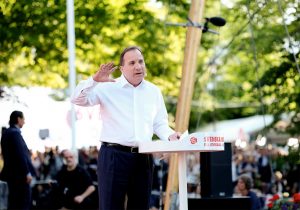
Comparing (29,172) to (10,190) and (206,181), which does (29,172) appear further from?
(206,181)

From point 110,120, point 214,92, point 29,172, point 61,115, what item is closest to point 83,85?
point 110,120

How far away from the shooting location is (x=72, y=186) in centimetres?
1409

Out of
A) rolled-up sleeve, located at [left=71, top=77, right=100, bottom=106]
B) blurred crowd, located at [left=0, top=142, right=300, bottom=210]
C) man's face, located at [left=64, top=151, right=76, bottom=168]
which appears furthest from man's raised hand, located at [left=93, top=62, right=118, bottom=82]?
blurred crowd, located at [left=0, top=142, right=300, bottom=210]

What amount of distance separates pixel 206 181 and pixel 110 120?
6628 millimetres

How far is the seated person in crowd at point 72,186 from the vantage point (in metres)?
13.9

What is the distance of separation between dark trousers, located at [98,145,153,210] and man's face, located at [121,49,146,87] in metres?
0.51

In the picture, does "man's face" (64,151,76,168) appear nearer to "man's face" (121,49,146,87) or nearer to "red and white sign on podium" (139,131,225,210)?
"man's face" (121,49,146,87)

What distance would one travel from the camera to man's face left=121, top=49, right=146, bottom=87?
6.56 metres

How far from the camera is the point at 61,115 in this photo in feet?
63.4

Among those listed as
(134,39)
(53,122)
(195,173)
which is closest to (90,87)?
(53,122)

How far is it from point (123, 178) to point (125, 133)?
1.04ft

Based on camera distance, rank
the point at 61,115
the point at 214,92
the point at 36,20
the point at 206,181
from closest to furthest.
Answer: the point at 206,181 < the point at 36,20 < the point at 61,115 < the point at 214,92

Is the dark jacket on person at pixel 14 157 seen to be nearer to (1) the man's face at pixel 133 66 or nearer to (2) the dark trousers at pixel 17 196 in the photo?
(2) the dark trousers at pixel 17 196

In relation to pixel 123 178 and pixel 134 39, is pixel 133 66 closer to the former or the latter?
pixel 123 178
